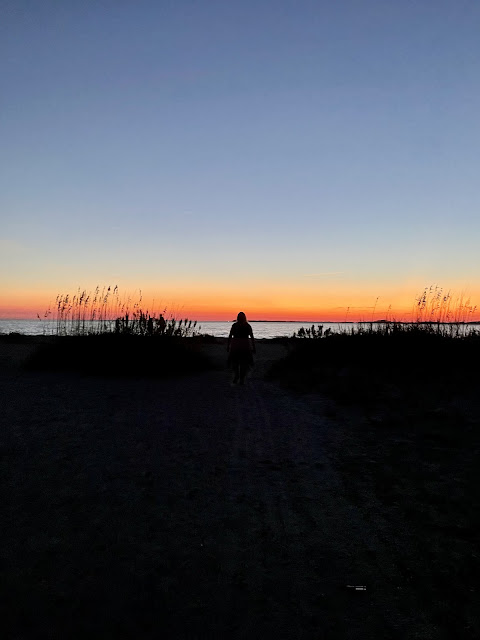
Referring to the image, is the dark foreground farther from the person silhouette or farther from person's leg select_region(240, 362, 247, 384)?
the person silhouette

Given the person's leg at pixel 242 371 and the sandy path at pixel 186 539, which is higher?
the person's leg at pixel 242 371

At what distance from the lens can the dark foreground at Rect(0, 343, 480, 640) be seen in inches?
87.9

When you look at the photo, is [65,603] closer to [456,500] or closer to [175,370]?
[456,500]

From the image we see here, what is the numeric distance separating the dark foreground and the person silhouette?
13.4ft

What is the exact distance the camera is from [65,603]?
2.29 metres

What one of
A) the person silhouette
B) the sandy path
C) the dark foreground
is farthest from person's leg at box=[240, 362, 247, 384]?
the sandy path

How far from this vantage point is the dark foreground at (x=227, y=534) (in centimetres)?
223

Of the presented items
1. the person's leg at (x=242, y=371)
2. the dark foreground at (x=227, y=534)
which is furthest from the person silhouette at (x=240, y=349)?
the dark foreground at (x=227, y=534)

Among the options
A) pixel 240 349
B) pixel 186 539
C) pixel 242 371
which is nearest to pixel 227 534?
pixel 186 539

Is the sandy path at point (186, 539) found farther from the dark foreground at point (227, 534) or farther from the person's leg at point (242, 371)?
the person's leg at point (242, 371)

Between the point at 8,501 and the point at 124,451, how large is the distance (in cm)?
149

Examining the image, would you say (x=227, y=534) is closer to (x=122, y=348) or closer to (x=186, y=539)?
(x=186, y=539)

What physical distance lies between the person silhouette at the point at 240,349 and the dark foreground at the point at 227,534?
161 inches

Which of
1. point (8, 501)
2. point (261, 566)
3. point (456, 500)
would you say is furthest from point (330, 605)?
point (8, 501)
